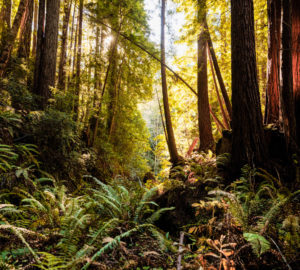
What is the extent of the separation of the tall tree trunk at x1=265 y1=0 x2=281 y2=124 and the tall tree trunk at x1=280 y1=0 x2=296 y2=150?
0.39m

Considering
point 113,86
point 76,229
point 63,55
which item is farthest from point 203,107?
point 63,55

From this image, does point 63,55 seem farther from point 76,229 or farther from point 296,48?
point 296,48

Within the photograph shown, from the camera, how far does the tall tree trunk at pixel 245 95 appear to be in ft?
10.8

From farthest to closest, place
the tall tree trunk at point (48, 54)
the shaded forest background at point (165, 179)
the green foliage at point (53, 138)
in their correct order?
1. the tall tree trunk at point (48, 54)
2. the green foliage at point (53, 138)
3. the shaded forest background at point (165, 179)

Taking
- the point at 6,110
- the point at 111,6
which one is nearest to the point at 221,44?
the point at 111,6

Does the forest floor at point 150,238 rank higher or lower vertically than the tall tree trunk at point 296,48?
lower

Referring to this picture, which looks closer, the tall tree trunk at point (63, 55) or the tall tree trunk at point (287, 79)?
the tall tree trunk at point (287, 79)

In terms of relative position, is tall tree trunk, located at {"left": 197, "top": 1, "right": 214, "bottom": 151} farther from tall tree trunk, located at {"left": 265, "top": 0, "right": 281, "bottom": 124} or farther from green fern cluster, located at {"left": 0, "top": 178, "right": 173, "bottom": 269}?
green fern cluster, located at {"left": 0, "top": 178, "right": 173, "bottom": 269}

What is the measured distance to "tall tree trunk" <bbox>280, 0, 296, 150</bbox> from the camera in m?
3.31

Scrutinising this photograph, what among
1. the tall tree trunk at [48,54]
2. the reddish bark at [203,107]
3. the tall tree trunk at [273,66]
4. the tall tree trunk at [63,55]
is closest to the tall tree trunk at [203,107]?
the reddish bark at [203,107]

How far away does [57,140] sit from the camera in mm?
4453

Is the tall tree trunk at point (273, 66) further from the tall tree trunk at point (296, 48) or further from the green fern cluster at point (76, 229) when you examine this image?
the green fern cluster at point (76, 229)

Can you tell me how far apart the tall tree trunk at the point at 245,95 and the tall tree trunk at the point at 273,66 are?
71 cm

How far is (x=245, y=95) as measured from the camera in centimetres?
343
